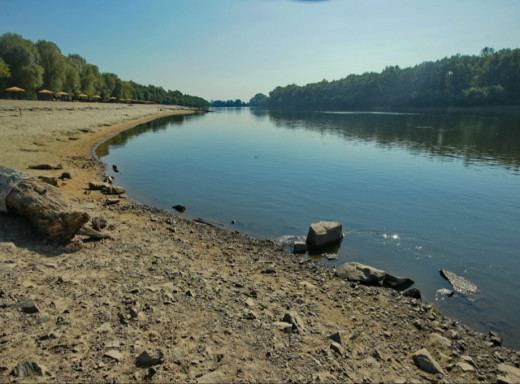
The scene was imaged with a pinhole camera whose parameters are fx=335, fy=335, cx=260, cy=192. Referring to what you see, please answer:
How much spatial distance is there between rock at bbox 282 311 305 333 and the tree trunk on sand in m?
6.22

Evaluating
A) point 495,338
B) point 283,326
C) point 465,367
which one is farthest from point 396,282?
point 283,326

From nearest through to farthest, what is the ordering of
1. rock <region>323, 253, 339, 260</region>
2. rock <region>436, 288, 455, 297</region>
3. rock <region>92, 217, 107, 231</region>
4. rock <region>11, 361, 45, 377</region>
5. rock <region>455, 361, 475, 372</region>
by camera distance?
rock <region>11, 361, 45, 377</region> < rock <region>455, 361, 475, 372</region> < rock <region>436, 288, 455, 297</region> < rock <region>92, 217, 107, 231</region> < rock <region>323, 253, 339, 260</region>

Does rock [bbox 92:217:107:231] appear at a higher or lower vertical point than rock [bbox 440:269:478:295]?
higher

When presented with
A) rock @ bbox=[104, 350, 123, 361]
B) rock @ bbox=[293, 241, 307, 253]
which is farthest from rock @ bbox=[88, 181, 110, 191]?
rock @ bbox=[104, 350, 123, 361]

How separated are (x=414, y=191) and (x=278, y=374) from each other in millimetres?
20083

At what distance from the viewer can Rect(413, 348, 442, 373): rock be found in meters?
6.36

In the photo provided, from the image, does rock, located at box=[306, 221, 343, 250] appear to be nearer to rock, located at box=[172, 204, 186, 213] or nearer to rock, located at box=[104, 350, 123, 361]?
rock, located at box=[172, 204, 186, 213]

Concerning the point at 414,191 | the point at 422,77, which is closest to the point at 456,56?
the point at 422,77

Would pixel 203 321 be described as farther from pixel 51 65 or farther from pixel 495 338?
pixel 51 65

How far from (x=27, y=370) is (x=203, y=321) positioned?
294 centimetres

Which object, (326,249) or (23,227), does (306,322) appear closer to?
(326,249)

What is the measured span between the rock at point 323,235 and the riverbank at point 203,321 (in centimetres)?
168

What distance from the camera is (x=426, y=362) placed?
6.45 metres

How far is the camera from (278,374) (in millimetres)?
5535
